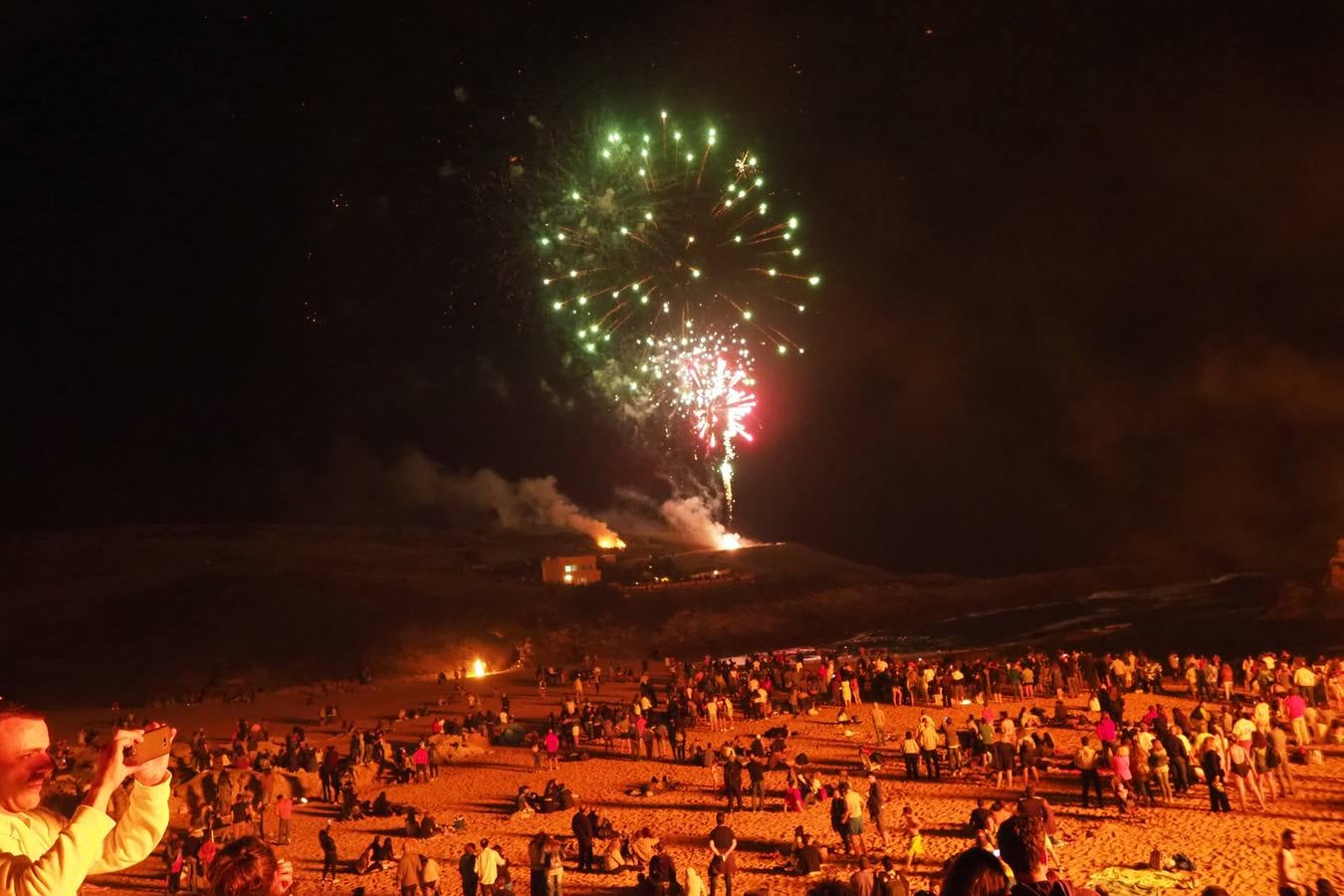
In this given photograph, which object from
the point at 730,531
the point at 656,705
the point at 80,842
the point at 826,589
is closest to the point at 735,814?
the point at 656,705

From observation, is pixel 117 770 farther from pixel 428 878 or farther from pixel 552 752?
pixel 552 752

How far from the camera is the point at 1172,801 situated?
48.6ft

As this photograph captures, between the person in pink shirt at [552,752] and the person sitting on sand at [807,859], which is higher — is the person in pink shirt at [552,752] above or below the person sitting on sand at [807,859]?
above

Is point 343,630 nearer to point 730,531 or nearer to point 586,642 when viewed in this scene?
point 586,642

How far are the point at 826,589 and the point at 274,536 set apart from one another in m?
44.5

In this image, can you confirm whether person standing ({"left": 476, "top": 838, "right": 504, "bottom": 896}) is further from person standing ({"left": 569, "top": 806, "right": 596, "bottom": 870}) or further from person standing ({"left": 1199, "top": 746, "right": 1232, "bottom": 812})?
person standing ({"left": 1199, "top": 746, "right": 1232, "bottom": 812})

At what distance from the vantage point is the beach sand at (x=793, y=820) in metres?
12.6

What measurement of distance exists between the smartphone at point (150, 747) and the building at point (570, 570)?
2138 inches

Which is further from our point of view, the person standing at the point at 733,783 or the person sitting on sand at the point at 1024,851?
the person standing at the point at 733,783

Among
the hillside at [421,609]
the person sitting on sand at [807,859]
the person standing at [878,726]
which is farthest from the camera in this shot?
the hillside at [421,609]

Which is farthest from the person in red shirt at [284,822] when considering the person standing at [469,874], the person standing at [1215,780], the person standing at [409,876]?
the person standing at [1215,780]

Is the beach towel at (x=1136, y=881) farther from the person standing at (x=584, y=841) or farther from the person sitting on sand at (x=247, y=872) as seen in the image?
the person sitting on sand at (x=247, y=872)

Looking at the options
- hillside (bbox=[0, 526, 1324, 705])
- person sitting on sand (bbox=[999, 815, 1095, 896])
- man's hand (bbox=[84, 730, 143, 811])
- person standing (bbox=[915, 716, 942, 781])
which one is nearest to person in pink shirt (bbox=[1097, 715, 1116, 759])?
person standing (bbox=[915, 716, 942, 781])

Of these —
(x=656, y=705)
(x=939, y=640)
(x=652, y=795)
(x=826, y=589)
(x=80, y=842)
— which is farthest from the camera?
(x=826, y=589)
